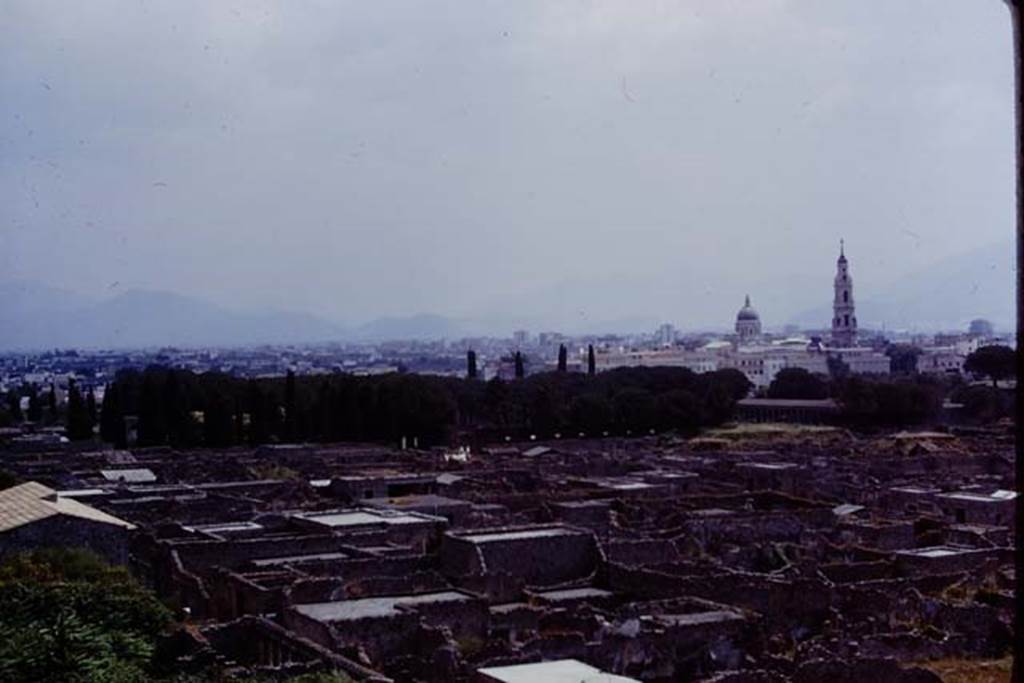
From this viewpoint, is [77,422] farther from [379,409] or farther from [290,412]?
[379,409]

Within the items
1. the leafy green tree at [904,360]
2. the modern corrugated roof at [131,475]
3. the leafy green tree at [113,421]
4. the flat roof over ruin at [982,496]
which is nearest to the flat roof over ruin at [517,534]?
the flat roof over ruin at [982,496]

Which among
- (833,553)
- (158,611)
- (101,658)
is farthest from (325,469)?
(101,658)

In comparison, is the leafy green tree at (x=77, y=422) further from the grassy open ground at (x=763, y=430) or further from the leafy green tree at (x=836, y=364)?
the leafy green tree at (x=836, y=364)

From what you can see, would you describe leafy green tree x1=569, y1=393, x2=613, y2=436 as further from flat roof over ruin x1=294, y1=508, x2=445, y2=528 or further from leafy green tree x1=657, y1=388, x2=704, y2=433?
flat roof over ruin x1=294, y1=508, x2=445, y2=528

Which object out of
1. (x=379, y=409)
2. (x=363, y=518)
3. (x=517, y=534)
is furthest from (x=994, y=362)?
(x=517, y=534)

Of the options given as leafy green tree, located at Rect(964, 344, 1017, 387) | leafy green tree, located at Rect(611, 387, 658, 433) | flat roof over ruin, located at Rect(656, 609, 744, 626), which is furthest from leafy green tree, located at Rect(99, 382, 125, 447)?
leafy green tree, located at Rect(964, 344, 1017, 387)

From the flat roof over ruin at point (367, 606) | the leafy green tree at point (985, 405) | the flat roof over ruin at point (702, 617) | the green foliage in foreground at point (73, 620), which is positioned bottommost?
the flat roof over ruin at point (702, 617)
